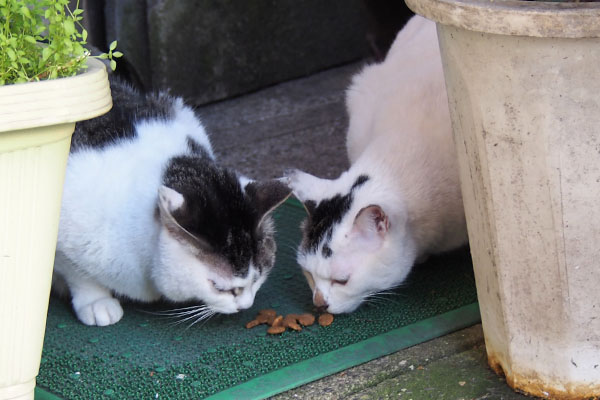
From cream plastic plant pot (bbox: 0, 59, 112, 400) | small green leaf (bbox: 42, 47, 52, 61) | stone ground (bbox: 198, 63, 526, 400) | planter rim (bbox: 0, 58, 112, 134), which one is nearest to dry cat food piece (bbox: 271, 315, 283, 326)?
stone ground (bbox: 198, 63, 526, 400)

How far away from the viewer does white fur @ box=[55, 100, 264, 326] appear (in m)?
2.68

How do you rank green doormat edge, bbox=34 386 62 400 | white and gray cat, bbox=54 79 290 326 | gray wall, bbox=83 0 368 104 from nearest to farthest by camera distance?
1. green doormat edge, bbox=34 386 62 400
2. white and gray cat, bbox=54 79 290 326
3. gray wall, bbox=83 0 368 104

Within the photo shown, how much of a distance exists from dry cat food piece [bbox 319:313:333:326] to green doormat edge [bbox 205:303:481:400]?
17cm

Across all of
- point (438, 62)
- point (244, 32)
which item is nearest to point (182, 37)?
point (244, 32)

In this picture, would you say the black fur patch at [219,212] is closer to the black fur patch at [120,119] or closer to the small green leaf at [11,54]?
the black fur patch at [120,119]

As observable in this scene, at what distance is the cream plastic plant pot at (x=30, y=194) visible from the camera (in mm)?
1738

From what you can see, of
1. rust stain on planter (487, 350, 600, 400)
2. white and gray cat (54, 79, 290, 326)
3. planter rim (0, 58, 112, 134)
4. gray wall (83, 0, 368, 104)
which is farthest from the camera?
gray wall (83, 0, 368, 104)

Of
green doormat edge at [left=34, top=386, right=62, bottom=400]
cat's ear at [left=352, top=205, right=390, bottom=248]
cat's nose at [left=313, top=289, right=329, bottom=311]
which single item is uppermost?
cat's ear at [left=352, top=205, right=390, bottom=248]

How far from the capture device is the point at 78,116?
1.80 meters

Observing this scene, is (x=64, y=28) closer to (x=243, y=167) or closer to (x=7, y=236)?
(x=7, y=236)

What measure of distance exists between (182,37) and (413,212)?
2170 mm

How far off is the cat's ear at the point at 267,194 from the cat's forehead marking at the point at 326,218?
21 centimetres

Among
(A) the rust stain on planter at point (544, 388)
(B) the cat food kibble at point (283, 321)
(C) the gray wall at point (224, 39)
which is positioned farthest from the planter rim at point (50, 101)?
(C) the gray wall at point (224, 39)

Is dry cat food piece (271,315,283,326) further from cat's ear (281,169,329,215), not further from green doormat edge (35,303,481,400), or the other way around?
cat's ear (281,169,329,215)
